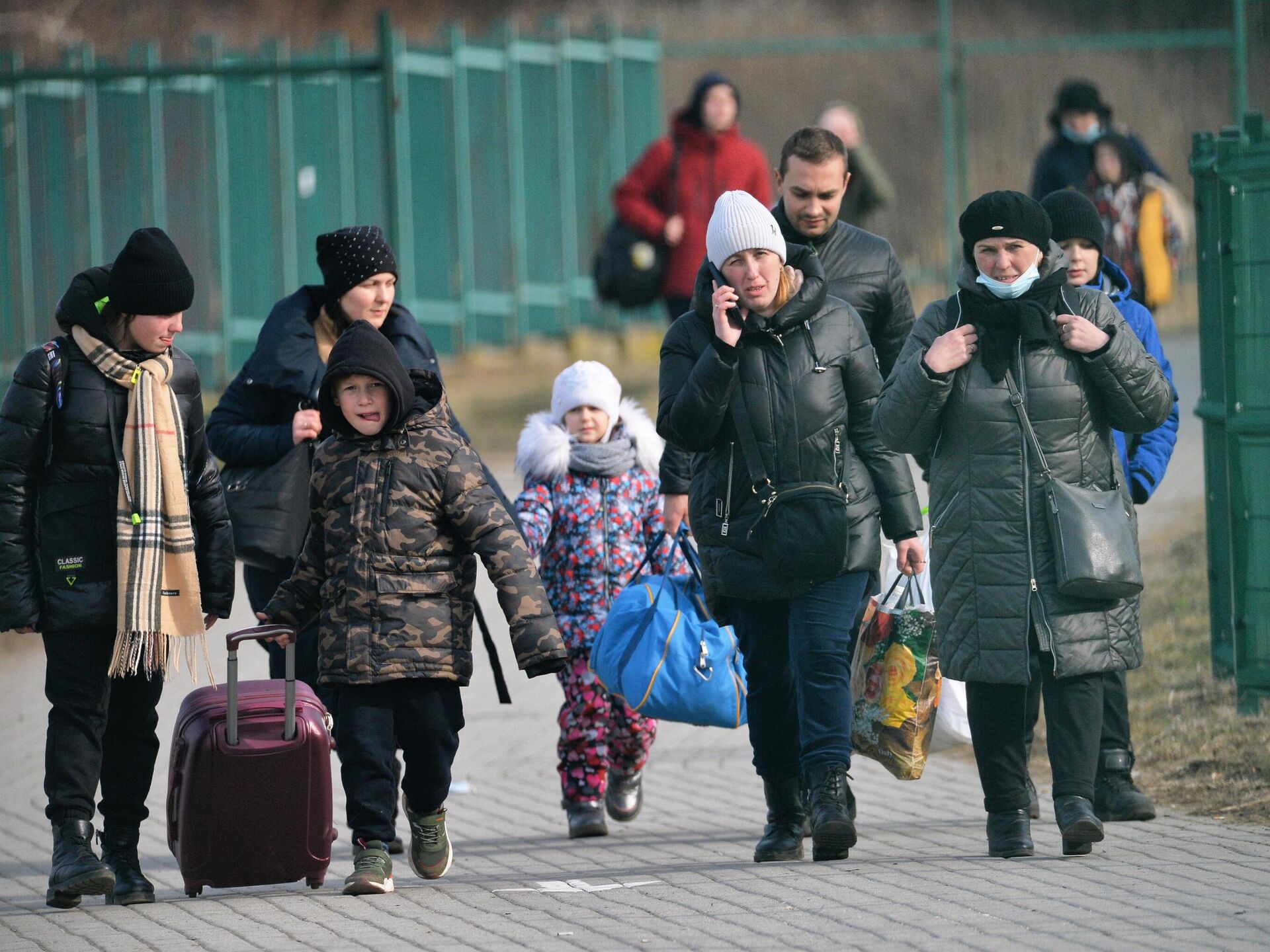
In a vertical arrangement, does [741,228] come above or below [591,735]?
above

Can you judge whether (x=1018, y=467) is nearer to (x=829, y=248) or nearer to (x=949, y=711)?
(x=949, y=711)

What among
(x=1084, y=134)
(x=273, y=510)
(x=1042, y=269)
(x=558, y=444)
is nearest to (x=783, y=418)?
(x=1042, y=269)

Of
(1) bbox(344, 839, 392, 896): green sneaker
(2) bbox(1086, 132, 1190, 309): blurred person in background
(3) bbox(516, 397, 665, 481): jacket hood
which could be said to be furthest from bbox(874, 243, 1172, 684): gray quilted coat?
(2) bbox(1086, 132, 1190, 309): blurred person in background

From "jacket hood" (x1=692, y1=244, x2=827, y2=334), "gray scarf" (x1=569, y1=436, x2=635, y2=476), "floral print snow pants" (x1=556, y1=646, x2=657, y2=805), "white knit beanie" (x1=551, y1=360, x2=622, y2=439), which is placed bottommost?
"floral print snow pants" (x1=556, y1=646, x2=657, y2=805)

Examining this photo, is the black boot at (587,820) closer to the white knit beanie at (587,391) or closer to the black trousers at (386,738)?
the black trousers at (386,738)

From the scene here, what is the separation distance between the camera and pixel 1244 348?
7316 mm

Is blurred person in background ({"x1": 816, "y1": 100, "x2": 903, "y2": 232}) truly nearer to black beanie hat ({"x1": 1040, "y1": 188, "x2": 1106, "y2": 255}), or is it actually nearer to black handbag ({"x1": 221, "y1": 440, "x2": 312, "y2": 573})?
A: black beanie hat ({"x1": 1040, "y1": 188, "x2": 1106, "y2": 255})

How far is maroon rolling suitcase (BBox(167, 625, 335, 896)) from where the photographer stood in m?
5.56

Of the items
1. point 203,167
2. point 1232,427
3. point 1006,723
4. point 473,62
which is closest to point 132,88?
point 203,167

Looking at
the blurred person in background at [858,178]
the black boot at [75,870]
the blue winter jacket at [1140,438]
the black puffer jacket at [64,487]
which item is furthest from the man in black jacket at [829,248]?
the blurred person in background at [858,178]

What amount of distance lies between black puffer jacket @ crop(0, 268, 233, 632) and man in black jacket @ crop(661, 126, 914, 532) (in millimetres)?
1700

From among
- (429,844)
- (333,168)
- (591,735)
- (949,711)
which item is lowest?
(429,844)

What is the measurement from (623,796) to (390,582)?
1.68 metres

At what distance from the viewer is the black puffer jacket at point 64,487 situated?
5.68m
